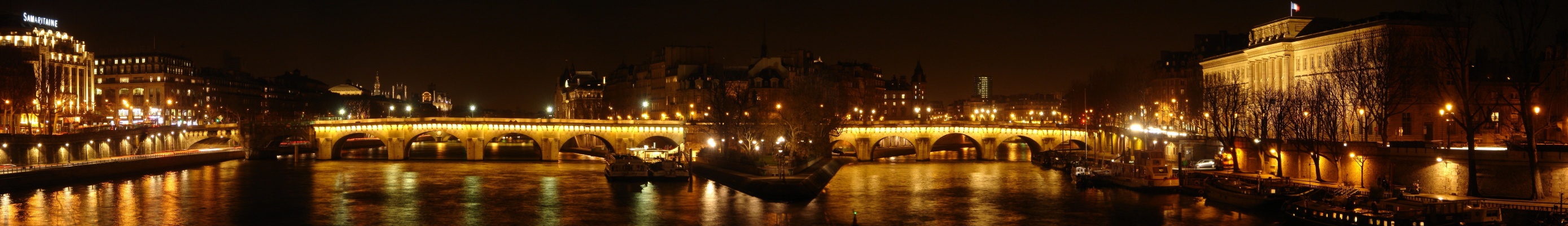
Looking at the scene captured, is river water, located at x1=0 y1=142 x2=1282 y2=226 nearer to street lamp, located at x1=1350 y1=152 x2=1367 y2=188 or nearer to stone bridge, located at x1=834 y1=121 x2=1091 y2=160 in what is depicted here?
street lamp, located at x1=1350 y1=152 x2=1367 y2=188

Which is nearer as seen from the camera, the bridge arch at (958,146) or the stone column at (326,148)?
the bridge arch at (958,146)

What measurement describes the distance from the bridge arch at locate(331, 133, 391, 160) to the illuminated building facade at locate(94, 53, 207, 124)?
20490 mm

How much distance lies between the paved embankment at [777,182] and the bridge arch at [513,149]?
29.2 meters

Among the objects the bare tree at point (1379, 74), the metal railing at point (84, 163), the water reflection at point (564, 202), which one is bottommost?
the water reflection at point (564, 202)

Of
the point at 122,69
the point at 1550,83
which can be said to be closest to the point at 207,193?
the point at 1550,83

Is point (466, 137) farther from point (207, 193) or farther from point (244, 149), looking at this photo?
point (207, 193)

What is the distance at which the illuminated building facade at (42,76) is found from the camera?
3652 inches

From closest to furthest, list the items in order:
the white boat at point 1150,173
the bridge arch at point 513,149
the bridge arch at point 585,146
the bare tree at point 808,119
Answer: the white boat at point 1150,173 → the bare tree at point 808,119 → the bridge arch at point 513,149 → the bridge arch at point 585,146

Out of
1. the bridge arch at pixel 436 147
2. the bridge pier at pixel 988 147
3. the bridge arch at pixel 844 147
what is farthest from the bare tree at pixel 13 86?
the bridge pier at pixel 988 147

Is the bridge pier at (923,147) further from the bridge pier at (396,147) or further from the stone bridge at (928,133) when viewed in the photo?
the bridge pier at (396,147)

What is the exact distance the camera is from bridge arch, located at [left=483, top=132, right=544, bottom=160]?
338 feet

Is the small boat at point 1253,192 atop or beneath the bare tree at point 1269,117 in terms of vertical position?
beneath

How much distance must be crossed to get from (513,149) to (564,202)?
77204 millimetres

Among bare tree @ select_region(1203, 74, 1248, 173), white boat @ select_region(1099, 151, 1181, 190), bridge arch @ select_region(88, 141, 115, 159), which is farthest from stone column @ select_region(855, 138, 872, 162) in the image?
bridge arch @ select_region(88, 141, 115, 159)
